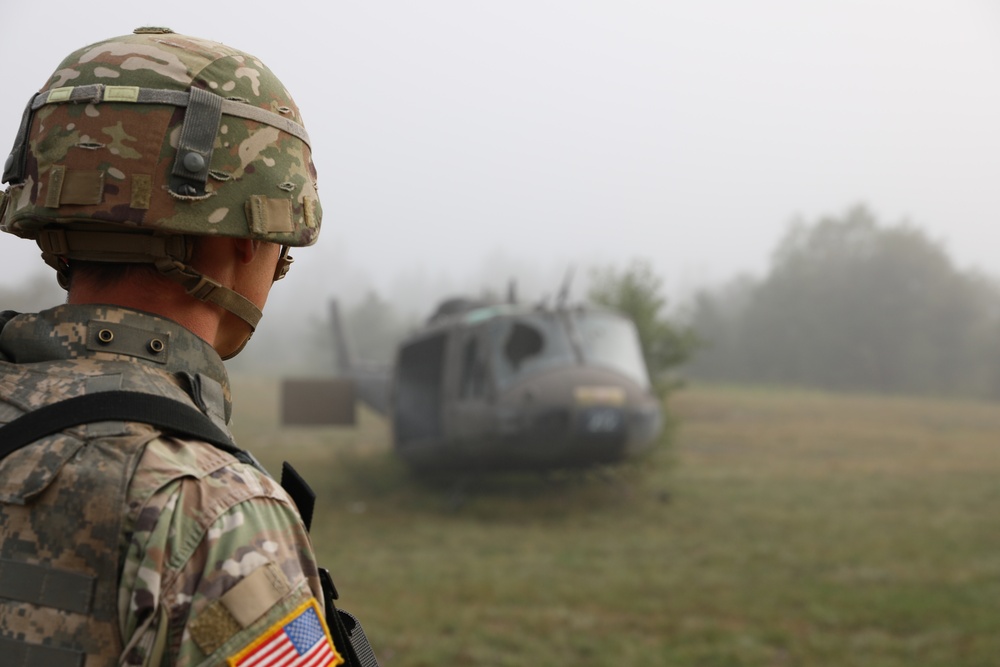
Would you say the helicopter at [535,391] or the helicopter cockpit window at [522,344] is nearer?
the helicopter at [535,391]

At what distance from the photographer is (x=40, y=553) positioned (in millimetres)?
1196

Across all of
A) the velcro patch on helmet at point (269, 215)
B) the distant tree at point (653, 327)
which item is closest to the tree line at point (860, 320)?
the distant tree at point (653, 327)

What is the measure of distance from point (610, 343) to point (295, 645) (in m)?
9.34

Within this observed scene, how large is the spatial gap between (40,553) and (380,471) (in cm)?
1200

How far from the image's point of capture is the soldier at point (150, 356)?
116 cm

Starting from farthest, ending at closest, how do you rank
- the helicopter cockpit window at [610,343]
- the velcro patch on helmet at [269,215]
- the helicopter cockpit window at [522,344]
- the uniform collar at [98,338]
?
the helicopter cockpit window at [610,343] → the helicopter cockpit window at [522,344] → the velcro patch on helmet at [269,215] → the uniform collar at [98,338]

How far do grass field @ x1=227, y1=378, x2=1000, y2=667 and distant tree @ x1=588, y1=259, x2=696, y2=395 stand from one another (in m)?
1.34

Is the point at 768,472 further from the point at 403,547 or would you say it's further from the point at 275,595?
Answer: the point at 275,595

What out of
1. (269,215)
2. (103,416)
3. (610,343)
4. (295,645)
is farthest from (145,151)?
(610,343)

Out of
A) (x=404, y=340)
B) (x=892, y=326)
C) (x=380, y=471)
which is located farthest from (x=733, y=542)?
(x=892, y=326)

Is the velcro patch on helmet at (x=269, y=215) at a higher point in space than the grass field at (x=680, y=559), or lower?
higher

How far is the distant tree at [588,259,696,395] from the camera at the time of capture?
1316 centimetres

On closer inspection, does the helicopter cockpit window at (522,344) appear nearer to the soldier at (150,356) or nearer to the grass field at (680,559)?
the grass field at (680,559)

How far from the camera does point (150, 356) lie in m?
1.37
